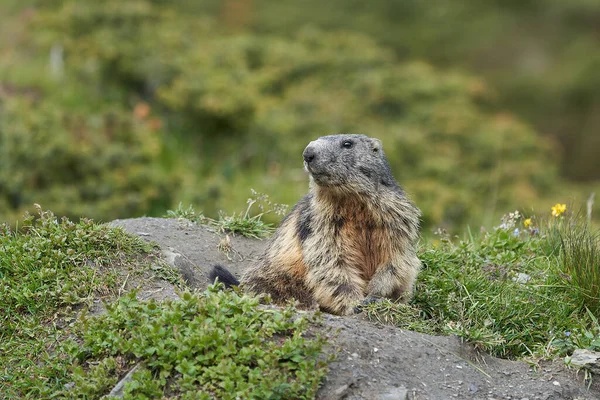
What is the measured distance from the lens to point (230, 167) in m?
13.1

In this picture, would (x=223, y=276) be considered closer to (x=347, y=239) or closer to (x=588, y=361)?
(x=347, y=239)

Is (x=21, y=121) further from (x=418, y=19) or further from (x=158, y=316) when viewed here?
(x=418, y=19)

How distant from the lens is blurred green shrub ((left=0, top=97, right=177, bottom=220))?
10828mm

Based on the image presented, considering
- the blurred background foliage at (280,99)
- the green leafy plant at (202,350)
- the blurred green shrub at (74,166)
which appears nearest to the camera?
the green leafy plant at (202,350)

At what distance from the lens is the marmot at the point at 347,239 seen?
5.37 m

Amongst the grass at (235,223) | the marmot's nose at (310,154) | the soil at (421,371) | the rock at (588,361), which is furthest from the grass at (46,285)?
the rock at (588,361)

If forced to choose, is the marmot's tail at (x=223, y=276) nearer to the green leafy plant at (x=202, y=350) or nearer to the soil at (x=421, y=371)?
the soil at (x=421, y=371)

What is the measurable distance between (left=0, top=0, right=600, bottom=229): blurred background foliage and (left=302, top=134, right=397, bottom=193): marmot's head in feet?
14.4

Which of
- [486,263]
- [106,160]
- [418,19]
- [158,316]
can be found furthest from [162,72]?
[158,316]

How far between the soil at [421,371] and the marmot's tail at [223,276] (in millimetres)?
426

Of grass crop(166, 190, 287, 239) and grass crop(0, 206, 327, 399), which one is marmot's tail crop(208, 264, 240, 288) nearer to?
grass crop(0, 206, 327, 399)

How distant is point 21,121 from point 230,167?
3.30m

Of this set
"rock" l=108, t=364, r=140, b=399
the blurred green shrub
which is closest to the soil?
"rock" l=108, t=364, r=140, b=399

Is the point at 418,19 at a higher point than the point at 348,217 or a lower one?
higher
